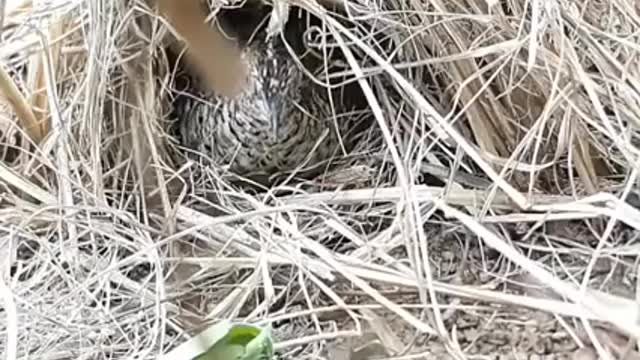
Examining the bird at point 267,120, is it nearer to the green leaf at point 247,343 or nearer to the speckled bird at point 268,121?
the speckled bird at point 268,121

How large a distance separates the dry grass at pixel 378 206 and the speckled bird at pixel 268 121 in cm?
6

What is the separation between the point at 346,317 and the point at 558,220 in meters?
0.25

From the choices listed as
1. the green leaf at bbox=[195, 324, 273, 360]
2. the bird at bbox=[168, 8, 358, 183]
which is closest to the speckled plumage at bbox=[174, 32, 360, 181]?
the bird at bbox=[168, 8, 358, 183]

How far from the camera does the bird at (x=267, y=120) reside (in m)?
1.23

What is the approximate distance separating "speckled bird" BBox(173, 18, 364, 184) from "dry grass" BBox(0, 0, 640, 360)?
0.19ft

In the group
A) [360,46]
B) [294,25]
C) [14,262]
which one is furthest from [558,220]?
[14,262]

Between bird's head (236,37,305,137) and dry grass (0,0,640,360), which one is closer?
dry grass (0,0,640,360)

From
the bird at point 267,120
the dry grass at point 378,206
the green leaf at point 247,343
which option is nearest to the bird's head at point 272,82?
the bird at point 267,120

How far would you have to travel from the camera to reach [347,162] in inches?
47.5

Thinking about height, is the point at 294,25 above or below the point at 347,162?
above

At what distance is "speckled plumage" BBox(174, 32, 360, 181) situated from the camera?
1.23 metres

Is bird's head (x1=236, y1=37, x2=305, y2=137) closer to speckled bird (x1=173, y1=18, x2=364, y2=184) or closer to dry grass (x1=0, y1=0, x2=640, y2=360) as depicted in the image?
speckled bird (x1=173, y1=18, x2=364, y2=184)

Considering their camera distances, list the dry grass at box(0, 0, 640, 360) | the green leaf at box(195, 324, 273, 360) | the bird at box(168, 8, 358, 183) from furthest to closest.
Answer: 1. the bird at box(168, 8, 358, 183)
2. the dry grass at box(0, 0, 640, 360)
3. the green leaf at box(195, 324, 273, 360)

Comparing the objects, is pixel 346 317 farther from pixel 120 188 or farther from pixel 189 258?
pixel 120 188
